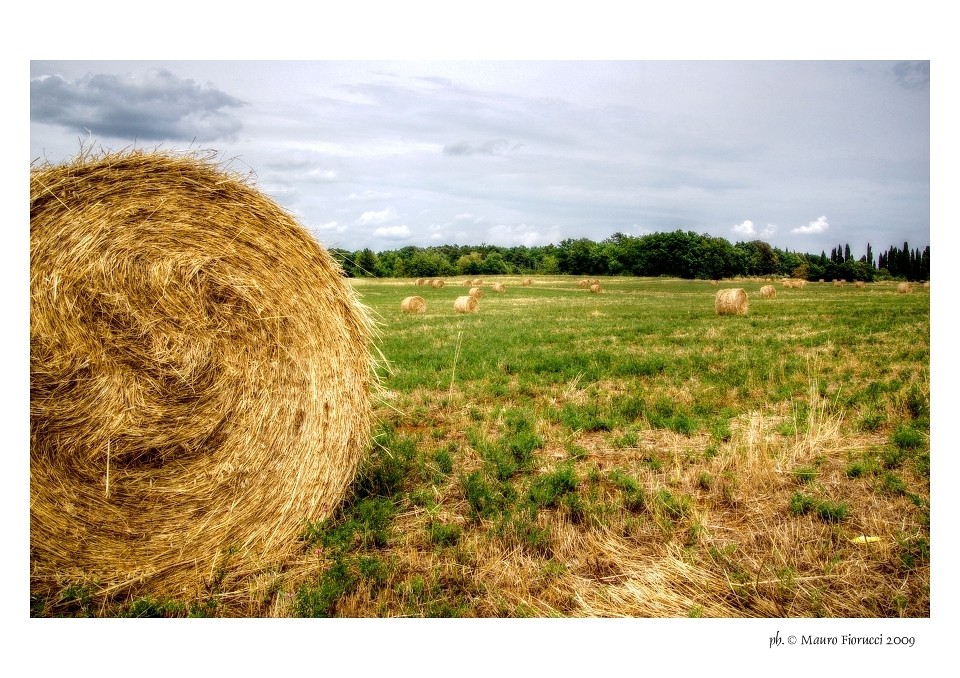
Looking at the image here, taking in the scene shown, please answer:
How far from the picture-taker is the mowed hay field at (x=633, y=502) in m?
3.15

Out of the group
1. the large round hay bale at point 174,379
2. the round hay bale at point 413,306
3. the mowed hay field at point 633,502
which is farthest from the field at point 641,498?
the round hay bale at point 413,306

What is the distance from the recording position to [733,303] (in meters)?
16.4

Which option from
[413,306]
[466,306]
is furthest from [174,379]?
[413,306]

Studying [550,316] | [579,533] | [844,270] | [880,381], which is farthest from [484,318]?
[579,533]

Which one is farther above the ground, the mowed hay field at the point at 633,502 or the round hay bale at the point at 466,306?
the round hay bale at the point at 466,306

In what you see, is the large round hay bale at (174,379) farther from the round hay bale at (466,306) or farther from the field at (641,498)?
the round hay bale at (466,306)

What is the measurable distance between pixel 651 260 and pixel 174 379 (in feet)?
118

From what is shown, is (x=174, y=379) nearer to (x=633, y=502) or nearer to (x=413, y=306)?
(x=633, y=502)

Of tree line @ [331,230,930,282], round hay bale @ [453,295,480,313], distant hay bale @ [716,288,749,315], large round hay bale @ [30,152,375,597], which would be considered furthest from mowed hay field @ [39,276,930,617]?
round hay bale @ [453,295,480,313]

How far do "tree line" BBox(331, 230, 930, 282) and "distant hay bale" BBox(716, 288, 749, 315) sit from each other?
122cm

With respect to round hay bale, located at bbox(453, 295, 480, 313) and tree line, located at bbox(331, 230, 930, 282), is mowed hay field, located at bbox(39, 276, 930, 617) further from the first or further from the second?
round hay bale, located at bbox(453, 295, 480, 313)

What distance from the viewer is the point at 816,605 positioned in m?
3.02

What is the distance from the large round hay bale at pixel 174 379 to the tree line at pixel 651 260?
65 centimetres

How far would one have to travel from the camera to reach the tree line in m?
5.83
